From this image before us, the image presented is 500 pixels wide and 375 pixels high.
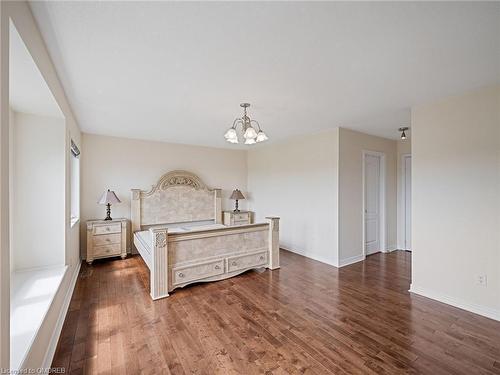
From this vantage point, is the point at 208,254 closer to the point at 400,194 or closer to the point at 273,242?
the point at 273,242

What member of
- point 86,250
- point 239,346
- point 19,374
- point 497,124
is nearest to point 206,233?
point 239,346

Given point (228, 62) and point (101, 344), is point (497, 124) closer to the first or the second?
point (228, 62)

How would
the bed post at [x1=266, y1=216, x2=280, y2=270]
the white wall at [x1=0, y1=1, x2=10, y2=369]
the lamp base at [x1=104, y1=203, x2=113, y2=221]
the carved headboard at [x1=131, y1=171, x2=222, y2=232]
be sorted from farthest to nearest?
the carved headboard at [x1=131, y1=171, x2=222, y2=232] < the lamp base at [x1=104, y1=203, x2=113, y2=221] < the bed post at [x1=266, y1=216, x2=280, y2=270] < the white wall at [x1=0, y1=1, x2=10, y2=369]

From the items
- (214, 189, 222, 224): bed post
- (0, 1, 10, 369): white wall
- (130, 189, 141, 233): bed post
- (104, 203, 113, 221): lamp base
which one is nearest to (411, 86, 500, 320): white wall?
(0, 1, 10, 369): white wall

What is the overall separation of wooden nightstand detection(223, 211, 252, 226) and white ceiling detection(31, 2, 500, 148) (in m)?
3.03

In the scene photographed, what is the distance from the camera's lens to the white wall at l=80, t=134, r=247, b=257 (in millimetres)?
4441

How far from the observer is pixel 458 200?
264cm

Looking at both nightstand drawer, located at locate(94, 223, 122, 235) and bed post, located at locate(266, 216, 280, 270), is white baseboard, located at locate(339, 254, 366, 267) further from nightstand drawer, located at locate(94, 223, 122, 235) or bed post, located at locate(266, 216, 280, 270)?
nightstand drawer, located at locate(94, 223, 122, 235)

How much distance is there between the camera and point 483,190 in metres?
2.48

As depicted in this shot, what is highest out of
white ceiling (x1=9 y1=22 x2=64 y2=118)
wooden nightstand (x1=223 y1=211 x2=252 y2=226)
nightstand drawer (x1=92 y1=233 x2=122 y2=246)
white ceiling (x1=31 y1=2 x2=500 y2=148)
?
white ceiling (x1=31 y1=2 x2=500 y2=148)

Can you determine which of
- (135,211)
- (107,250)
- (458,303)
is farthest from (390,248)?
(107,250)

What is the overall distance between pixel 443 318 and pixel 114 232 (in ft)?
16.0

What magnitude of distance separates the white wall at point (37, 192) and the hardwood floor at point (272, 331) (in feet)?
2.41

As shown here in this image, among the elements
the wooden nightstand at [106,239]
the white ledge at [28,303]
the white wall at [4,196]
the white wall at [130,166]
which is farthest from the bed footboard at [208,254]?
the white wall at [130,166]
